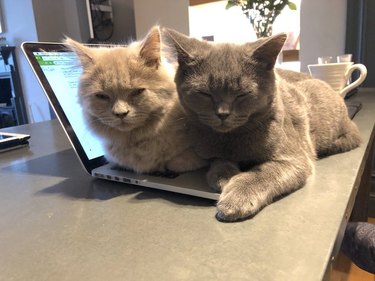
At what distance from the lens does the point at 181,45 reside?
705 millimetres

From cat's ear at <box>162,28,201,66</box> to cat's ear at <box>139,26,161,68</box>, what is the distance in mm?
A: 24

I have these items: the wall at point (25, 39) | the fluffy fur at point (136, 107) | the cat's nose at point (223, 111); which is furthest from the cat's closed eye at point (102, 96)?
the wall at point (25, 39)

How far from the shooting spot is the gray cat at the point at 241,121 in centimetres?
65

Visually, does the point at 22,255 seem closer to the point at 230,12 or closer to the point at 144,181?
the point at 144,181

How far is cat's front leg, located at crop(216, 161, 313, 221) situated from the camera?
22.2 inches

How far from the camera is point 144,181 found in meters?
0.71

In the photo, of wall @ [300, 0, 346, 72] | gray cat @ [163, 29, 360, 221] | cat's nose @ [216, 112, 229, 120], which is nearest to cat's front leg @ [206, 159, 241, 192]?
gray cat @ [163, 29, 360, 221]

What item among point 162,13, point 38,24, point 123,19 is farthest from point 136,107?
point 38,24

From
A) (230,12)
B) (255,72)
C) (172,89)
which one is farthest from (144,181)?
(230,12)

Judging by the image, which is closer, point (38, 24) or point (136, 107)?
point (136, 107)

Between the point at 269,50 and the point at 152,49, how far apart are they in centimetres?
25

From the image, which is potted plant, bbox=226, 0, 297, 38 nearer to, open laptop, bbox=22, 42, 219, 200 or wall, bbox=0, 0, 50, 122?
open laptop, bbox=22, 42, 219, 200

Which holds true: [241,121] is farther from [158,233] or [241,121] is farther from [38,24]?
[38,24]

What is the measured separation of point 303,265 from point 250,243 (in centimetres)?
8
